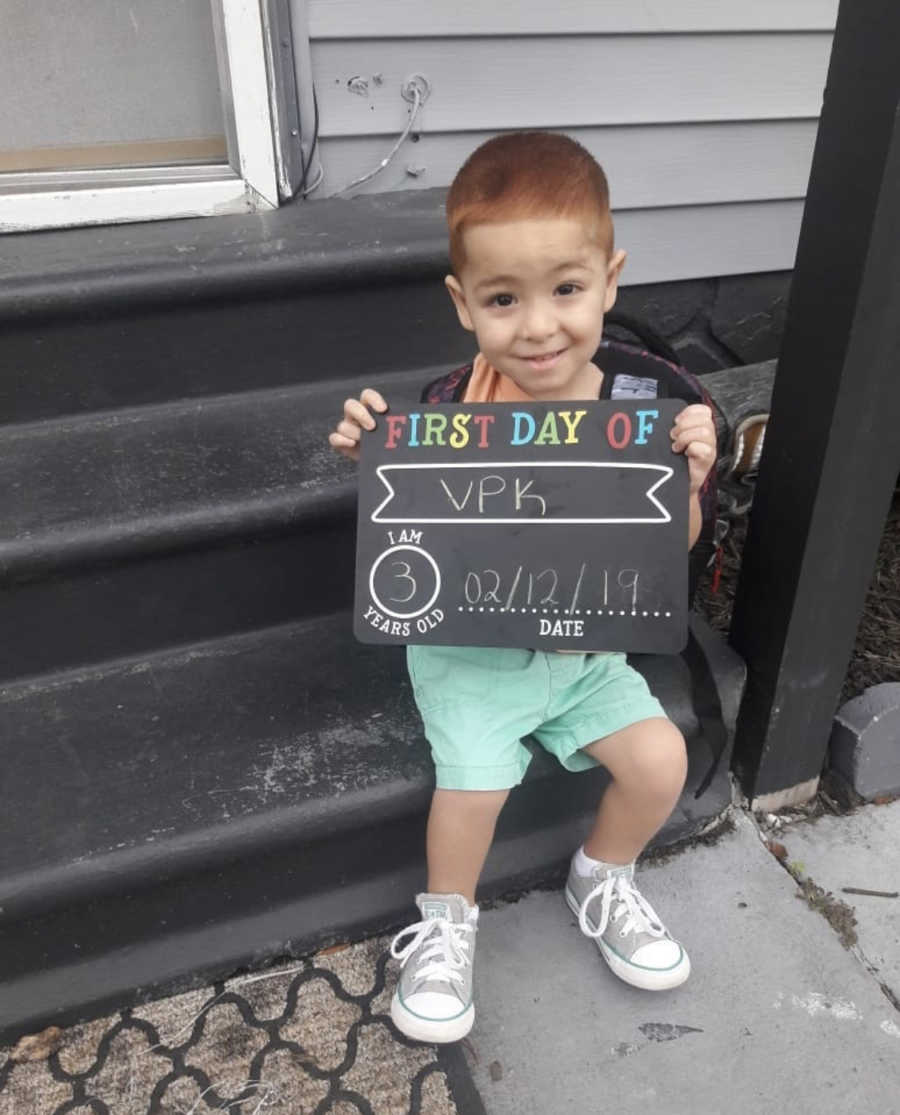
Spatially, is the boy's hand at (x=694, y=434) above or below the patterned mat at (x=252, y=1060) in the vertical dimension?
above

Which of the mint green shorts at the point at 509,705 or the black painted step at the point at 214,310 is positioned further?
the black painted step at the point at 214,310

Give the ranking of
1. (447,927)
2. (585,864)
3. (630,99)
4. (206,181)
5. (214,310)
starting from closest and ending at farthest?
1. (447,927)
2. (585,864)
3. (214,310)
4. (206,181)
5. (630,99)

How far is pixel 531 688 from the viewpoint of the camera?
1.37 meters

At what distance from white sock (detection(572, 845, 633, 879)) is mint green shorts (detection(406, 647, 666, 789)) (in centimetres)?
17

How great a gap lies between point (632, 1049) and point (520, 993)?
0.17 meters

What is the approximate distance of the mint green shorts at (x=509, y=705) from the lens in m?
1.34

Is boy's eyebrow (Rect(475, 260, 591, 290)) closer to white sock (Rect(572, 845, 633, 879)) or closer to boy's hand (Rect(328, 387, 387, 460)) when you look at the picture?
boy's hand (Rect(328, 387, 387, 460))

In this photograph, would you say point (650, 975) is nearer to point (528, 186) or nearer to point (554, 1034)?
point (554, 1034)

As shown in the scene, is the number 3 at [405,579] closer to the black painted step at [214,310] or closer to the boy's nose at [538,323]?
the boy's nose at [538,323]

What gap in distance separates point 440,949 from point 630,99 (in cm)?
200

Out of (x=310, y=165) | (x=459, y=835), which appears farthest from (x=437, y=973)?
(x=310, y=165)

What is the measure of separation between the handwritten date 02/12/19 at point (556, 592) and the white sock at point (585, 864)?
0.44 meters

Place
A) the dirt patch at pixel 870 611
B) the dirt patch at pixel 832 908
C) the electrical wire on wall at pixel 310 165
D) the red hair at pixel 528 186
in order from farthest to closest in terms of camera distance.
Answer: the electrical wire on wall at pixel 310 165, the dirt patch at pixel 870 611, the dirt patch at pixel 832 908, the red hair at pixel 528 186

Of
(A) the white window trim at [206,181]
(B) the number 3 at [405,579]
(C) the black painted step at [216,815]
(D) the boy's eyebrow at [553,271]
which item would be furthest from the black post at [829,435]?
(A) the white window trim at [206,181]
